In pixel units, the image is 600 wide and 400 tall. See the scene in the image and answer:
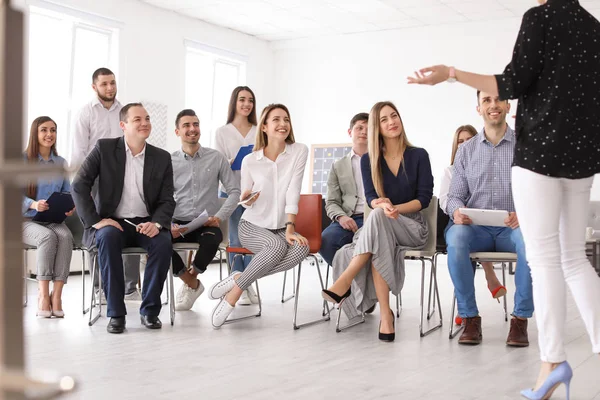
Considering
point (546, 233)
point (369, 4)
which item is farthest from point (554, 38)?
point (369, 4)

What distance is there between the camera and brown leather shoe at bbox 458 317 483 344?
11.1 ft

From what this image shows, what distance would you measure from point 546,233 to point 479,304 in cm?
289

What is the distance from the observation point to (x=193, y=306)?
4.74m

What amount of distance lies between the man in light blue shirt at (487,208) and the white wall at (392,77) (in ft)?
16.3

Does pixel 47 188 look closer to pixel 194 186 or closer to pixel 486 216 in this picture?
pixel 194 186

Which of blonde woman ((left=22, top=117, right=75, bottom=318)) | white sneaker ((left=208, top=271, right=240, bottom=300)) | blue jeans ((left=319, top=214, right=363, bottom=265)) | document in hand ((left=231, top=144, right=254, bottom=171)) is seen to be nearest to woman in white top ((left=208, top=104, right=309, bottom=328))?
white sneaker ((left=208, top=271, right=240, bottom=300))

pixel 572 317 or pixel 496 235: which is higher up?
pixel 496 235

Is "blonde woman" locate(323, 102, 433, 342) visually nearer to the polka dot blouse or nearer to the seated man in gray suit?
the seated man in gray suit

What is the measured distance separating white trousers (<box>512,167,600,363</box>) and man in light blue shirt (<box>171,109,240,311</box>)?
2559 mm

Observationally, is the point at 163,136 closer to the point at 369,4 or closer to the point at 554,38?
the point at 369,4

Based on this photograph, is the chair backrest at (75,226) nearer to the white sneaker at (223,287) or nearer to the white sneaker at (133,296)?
the white sneaker at (133,296)

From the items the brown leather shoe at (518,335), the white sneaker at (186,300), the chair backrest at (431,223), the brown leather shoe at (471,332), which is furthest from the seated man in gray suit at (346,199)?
the brown leather shoe at (518,335)

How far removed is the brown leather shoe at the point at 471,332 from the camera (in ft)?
11.1

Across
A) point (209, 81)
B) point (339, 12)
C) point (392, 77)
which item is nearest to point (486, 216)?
point (339, 12)
